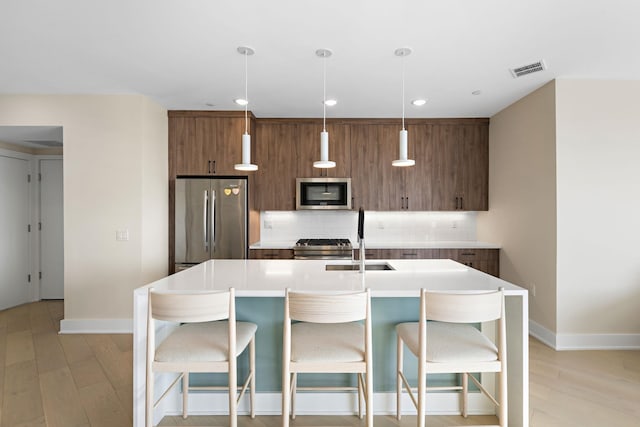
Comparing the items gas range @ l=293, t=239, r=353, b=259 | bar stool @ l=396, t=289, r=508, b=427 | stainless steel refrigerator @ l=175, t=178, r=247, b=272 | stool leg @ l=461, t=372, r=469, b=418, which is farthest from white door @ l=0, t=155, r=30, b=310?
stool leg @ l=461, t=372, r=469, b=418

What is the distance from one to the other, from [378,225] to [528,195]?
199 centimetres

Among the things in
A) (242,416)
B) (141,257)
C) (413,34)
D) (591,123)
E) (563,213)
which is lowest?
(242,416)

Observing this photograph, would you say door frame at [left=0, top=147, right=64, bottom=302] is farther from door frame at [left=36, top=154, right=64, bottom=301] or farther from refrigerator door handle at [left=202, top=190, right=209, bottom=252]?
refrigerator door handle at [left=202, top=190, right=209, bottom=252]

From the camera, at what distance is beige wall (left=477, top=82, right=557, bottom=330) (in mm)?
3338

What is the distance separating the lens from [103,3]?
2.08 m

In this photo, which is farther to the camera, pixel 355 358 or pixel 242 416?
pixel 242 416

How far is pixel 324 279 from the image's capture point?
2143mm

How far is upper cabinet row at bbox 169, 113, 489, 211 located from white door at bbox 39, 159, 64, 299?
10.2ft

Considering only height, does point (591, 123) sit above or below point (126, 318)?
above

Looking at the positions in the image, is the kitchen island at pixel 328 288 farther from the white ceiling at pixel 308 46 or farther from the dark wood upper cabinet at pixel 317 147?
the dark wood upper cabinet at pixel 317 147

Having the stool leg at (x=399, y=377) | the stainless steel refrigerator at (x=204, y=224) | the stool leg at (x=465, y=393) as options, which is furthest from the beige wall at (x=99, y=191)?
the stool leg at (x=465, y=393)

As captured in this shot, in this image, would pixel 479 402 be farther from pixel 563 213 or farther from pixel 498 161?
pixel 498 161

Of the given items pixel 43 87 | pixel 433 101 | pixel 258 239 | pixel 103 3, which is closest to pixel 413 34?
pixel 433 101

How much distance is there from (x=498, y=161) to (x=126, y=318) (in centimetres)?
489
